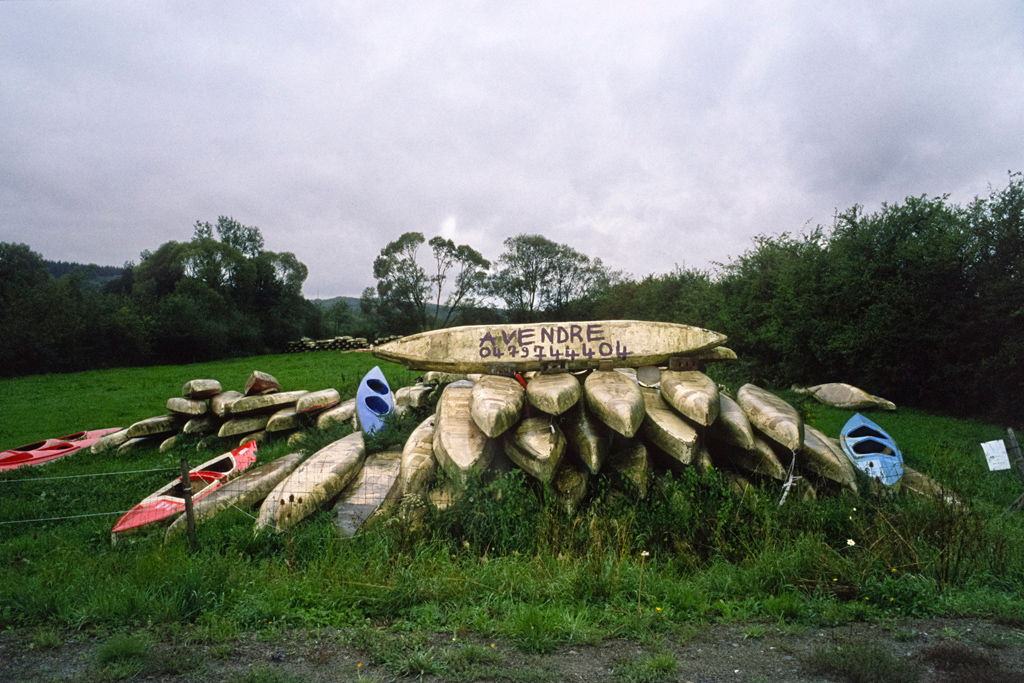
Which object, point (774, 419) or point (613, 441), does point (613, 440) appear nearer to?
point (613, 441)

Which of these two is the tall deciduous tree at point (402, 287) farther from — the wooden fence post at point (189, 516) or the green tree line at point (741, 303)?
the wooden fence post at point (189, 516)

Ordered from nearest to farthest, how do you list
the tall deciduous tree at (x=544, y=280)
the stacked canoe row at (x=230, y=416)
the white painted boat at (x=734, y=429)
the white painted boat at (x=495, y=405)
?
the white painted boat at (x=495, y=405) < the white painted boat at (x=734, y=429) < the stacked canoe row at (x=230, y=416) < the tall deciduous tree at (x=544, y=280)

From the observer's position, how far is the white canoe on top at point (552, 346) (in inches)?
244

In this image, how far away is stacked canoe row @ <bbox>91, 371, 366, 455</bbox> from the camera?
855 cm

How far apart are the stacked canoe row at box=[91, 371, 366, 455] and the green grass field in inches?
117

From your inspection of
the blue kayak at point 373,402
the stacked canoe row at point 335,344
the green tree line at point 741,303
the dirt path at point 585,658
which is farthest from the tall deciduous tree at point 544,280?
the dirt path at point 585,658

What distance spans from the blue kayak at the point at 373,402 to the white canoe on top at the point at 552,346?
5.06 ft

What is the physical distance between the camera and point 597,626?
3162 mm

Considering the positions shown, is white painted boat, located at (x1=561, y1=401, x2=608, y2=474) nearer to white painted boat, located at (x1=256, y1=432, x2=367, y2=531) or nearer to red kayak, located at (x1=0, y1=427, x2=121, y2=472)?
white painted boat, located at (x1=256, y1=432, x2=367, y2=531)

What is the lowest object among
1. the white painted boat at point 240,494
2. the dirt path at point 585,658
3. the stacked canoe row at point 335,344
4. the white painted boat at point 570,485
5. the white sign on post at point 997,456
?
the dirt path at point 585,658

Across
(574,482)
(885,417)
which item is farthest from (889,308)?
(574,482)

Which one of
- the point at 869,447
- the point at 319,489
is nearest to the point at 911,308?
the point at 869,447

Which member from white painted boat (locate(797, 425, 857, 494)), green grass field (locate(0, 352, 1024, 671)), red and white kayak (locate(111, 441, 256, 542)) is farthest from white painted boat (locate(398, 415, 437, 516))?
white painted boat (locate(797, 425, 857, 494))

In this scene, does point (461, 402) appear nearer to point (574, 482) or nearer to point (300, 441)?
point (574, 482)
